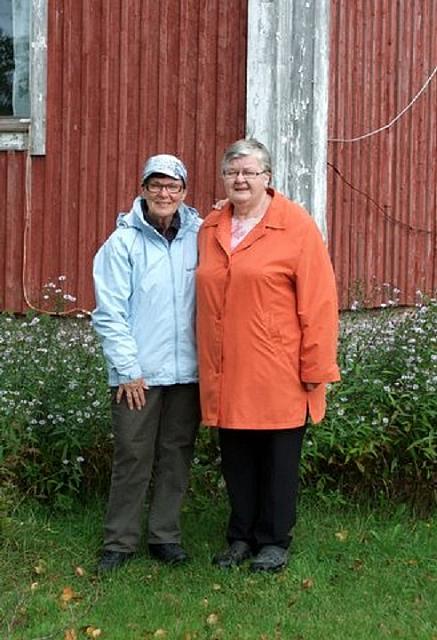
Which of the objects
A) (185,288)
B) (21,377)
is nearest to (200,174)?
(21,377)

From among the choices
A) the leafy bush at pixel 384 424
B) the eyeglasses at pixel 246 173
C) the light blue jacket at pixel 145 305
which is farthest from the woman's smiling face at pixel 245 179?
the leafy bush at pixel 384 424

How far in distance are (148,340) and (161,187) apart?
70 cm

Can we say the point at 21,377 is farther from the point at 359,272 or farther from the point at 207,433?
the point at 359,272

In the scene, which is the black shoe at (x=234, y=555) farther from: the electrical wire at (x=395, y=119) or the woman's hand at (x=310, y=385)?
the electrical wire at (x=395, y=119)

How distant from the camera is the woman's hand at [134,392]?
4930mm

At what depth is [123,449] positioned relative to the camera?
200 inches

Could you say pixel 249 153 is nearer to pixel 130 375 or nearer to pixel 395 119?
pixel 130 375

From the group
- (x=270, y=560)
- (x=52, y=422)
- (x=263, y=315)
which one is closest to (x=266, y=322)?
(x=263, y=315)

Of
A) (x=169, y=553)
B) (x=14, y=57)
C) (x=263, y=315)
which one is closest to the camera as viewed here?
(x=263, y=315)

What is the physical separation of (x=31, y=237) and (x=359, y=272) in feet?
8.82

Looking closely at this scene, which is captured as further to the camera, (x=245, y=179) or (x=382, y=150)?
(x=382, y=150)

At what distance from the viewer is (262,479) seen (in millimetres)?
5129

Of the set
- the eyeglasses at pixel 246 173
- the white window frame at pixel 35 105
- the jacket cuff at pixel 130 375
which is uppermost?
the white window frame at pixel 35 105

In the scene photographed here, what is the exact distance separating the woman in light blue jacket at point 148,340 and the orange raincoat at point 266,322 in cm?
16
